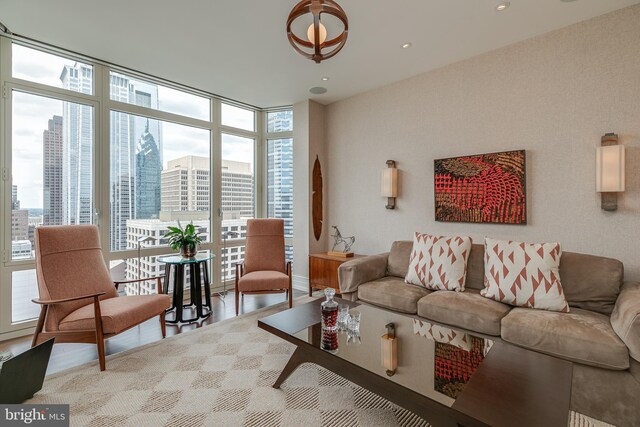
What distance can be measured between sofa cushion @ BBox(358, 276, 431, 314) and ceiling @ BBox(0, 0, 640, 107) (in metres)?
2.43

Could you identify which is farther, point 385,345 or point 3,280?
point 3,280

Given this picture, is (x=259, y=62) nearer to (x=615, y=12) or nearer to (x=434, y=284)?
(x=434, y=284)

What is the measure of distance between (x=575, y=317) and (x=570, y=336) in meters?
0.30

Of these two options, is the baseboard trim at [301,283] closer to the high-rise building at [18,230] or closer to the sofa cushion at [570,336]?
the sofa cushion at [570,336]

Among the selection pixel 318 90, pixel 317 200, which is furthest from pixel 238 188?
pixel 318 90

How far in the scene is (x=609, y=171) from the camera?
2.44m

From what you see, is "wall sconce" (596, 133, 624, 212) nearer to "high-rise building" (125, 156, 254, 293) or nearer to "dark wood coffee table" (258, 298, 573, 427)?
"dark wood coffee table" (258, 298, 573, 427)

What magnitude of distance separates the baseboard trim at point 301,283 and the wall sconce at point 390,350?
8.74 ft

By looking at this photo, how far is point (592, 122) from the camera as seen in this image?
263cm

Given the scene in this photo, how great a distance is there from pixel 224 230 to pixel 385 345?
137 inches

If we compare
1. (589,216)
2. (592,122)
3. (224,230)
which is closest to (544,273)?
(589,216)

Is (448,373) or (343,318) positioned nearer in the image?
(448,373)

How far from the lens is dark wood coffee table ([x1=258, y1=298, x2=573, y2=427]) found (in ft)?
4.02

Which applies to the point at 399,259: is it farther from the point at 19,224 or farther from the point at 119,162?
the point at 19,224
